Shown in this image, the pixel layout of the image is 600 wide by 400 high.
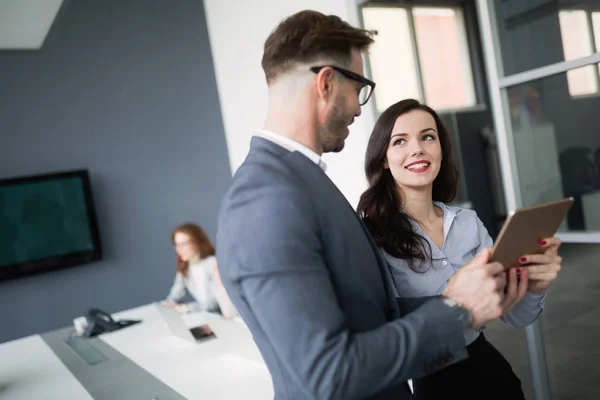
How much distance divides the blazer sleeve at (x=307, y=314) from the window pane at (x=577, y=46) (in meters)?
1.73

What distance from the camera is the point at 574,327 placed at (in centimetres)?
237

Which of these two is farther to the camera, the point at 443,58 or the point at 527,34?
the point at 443,58

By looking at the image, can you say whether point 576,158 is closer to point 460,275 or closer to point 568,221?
point 568,221

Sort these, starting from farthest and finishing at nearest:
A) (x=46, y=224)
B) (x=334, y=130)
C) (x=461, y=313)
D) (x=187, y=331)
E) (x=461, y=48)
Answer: (x=461, y=48), (x=46, y=224), (x=187, y=331), (x=334, y=130), (x=461, y=313)

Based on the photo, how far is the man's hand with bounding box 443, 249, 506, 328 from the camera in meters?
0.91

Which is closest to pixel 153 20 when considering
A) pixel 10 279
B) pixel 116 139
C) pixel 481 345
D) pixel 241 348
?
pixel 116 139

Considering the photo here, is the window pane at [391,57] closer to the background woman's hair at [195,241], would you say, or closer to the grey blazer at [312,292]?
the background woman's hair at [195,241]

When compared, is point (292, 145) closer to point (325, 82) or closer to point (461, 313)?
point (325, 82)

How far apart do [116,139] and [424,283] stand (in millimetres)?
3847

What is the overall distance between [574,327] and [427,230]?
132 cm

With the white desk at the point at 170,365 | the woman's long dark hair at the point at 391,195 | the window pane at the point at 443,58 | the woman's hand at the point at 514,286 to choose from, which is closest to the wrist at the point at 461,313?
the woman's hand at the point at 514,286

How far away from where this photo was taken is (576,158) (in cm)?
221

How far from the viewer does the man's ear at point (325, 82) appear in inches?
38.3

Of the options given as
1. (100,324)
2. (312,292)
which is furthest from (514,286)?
(100,324)
